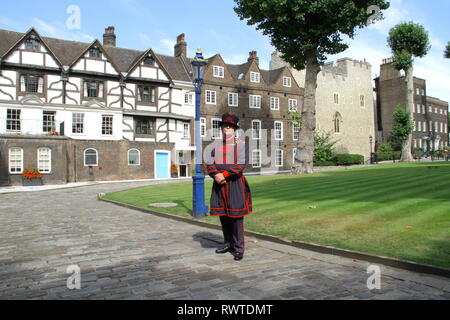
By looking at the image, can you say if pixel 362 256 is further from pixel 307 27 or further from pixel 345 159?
pixel 345 159

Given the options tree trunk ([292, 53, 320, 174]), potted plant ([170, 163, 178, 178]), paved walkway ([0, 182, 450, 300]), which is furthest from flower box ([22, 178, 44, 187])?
paved walkway ([0, 182, 450, 300])

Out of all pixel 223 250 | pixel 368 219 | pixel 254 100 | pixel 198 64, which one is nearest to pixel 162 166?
pixel 254 100

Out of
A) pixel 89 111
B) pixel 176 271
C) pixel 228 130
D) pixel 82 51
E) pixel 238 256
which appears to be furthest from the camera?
pixel 82 51

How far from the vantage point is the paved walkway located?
421 centimetres

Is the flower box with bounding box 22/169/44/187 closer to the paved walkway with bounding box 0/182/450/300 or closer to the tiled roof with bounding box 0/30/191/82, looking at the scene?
the tiled roof with bounding box 0/30/191/82

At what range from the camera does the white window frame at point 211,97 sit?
1583 inches

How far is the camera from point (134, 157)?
111ft

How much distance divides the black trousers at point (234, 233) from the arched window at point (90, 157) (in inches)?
1098

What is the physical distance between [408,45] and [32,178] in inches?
1696

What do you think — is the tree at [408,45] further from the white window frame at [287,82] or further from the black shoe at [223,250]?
the black shoe at [223,250]


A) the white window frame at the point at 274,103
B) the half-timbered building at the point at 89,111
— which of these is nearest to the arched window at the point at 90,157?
the half-timbered building at the point at 89,111
